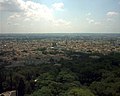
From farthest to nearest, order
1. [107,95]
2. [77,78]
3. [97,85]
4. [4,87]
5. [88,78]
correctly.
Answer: [88,78], [77,78], [4,87], [97,85], [107,95]

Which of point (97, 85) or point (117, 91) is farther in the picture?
point (97, 85)

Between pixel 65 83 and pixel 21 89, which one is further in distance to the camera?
pixel 21 89

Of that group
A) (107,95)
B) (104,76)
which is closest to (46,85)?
(107,95)

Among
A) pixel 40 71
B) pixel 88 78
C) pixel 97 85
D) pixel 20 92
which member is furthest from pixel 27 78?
pixel 97 85

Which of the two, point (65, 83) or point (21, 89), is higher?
point (65, 83)

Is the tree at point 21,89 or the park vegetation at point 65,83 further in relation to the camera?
the tree at point 21,89

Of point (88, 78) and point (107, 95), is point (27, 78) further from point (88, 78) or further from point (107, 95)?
point (107, 95)

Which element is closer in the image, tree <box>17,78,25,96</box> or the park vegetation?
the park vegetation

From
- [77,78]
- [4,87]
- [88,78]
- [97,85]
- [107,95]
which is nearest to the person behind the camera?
A: [107,95]

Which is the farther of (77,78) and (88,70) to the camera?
(88,70)

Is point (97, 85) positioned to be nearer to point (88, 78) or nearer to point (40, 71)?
point (88, 78)
